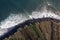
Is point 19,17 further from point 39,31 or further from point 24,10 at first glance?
point 39,31

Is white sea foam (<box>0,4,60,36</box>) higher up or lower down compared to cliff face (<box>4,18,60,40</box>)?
higher up

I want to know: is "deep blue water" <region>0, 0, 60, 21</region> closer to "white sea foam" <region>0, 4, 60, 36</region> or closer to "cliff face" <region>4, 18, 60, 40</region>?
"white sea foam" <region>0, 4, 60, 36</region>

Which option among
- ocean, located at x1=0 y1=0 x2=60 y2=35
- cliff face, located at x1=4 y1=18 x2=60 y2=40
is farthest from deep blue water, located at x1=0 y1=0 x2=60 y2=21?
cliff face, located at x1=4 y1=18 x2=60 y2=40

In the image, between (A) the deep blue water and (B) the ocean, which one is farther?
(A) the deep blue water

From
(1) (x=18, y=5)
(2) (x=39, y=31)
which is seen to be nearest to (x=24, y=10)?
(1) (x=18, y=5)

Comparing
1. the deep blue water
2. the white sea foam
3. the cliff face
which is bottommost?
the cliff face

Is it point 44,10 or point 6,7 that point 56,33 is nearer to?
point 44,10

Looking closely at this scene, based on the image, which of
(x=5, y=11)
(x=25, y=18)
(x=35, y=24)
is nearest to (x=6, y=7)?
Answer: (x=5, y=11)
